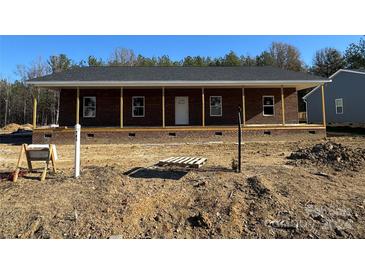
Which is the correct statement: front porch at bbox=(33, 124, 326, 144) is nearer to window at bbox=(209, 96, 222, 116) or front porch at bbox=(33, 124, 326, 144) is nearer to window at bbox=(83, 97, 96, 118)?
window at bbox=(83, 97, 96, 118)

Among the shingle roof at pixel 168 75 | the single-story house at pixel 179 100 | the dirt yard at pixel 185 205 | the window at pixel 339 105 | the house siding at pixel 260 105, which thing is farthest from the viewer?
the window at pixel 339 105

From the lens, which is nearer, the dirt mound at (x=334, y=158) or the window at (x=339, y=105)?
the dirt mound at (x=334, y=158)

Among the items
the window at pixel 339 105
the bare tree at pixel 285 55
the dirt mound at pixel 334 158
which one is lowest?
the dirt mound at pixel 334 158

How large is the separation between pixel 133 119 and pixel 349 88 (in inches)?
750

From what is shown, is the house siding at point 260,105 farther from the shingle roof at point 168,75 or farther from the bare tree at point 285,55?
the bare tree at point 285,55

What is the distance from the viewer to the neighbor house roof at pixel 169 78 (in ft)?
55.6

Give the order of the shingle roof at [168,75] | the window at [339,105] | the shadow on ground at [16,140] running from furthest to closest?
1. the window at [339,105]
2. the shingle roof at [168,75]
3. the shadow on ground at [16,140]

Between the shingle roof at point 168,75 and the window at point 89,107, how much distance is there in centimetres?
157

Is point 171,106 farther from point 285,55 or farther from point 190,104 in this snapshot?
point 285,55

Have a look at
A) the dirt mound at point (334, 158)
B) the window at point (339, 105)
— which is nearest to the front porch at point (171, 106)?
the window at point (339, 105)

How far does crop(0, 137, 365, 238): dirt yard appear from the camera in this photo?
4504 mm

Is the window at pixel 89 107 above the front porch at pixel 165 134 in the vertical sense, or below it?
above

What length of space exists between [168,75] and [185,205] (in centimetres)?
1472

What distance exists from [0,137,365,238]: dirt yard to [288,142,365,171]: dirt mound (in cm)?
66
